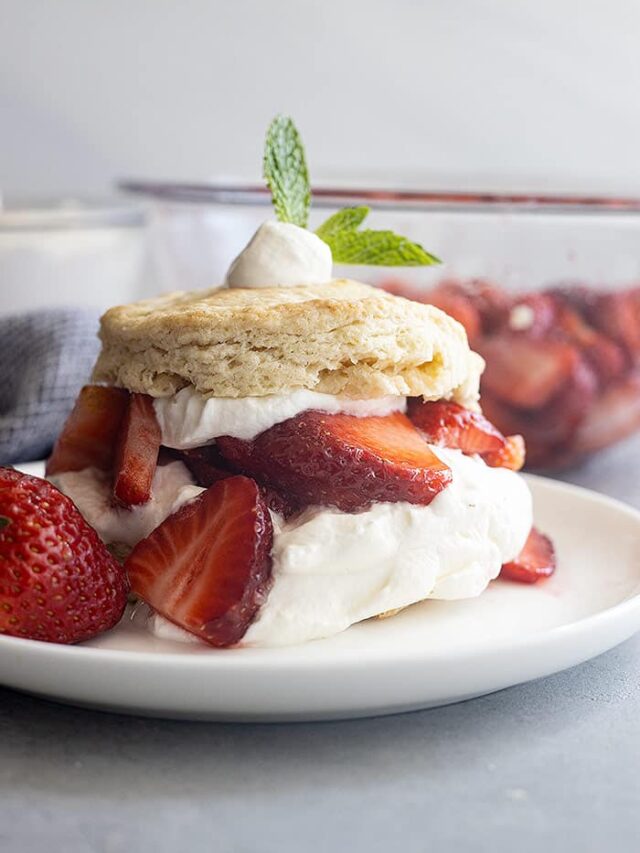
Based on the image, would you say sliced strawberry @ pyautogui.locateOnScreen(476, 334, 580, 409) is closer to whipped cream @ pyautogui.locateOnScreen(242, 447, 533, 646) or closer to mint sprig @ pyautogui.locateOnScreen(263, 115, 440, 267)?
mint sprig @ pyautogui.locateOnScreen(263, 115, 440, 267)

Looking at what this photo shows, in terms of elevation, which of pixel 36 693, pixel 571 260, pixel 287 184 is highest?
pixel 287 184

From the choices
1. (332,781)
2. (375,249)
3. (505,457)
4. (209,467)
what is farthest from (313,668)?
(375,249)

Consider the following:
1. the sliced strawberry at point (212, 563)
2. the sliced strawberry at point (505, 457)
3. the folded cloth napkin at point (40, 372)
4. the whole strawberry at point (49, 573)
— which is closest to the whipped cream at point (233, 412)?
the sliced strawberry at point (212, 563)

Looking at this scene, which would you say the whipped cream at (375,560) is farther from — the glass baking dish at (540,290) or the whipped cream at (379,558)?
the glass baking dish at (540,290)

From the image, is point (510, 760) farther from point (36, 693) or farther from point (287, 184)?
point (287, 184)

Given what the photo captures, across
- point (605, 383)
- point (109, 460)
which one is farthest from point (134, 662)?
point (605, 383)

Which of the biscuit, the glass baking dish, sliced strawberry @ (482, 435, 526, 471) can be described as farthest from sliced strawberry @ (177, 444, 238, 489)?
the glass baking dish

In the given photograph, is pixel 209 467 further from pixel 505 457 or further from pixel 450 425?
pixel 505 457
